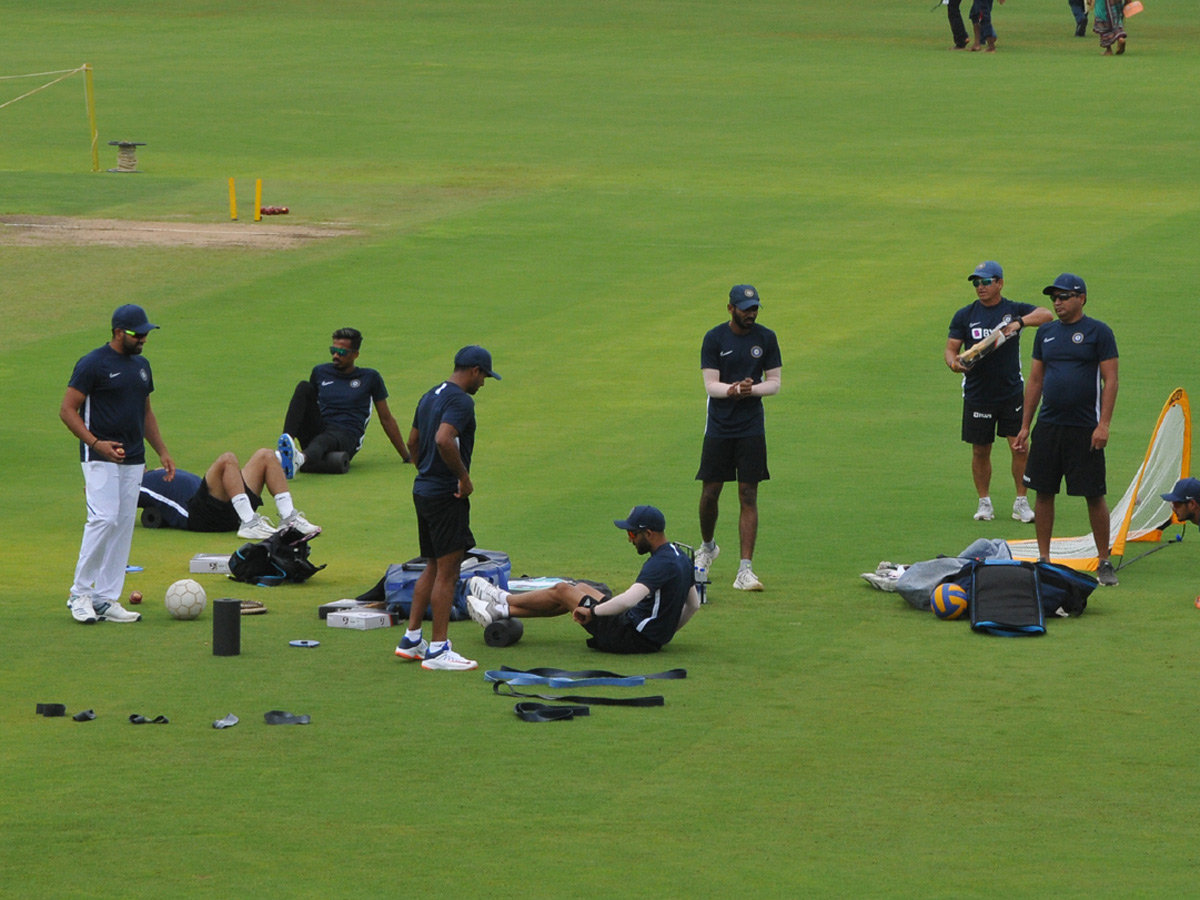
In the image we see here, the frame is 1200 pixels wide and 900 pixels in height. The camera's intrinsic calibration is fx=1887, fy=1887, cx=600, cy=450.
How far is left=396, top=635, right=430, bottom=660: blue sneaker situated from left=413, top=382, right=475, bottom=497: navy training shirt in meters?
1.08

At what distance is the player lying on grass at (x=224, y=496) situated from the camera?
57.5ft

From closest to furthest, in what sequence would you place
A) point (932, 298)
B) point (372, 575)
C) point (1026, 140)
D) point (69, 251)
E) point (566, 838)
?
point (566, 838), point (372, 575), point (932, 298), point (69, 251), point (1026, 140)

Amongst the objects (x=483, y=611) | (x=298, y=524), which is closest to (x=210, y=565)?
(x=298, y=524)

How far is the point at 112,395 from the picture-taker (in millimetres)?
14398

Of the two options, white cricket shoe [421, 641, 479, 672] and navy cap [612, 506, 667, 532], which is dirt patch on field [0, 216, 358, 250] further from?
white cricket shoe [421, 641, 479, 672]

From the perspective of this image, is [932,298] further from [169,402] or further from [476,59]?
[476,59]

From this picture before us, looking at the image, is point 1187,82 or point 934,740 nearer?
point 934,740

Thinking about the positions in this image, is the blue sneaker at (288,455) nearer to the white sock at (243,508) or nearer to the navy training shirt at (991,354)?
the white sock at (243,508)

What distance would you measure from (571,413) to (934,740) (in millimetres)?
12542

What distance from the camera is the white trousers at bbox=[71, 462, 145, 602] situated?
47.2ft

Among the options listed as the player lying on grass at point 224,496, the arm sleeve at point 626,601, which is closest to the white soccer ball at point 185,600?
the player lying on grass at point 224,496

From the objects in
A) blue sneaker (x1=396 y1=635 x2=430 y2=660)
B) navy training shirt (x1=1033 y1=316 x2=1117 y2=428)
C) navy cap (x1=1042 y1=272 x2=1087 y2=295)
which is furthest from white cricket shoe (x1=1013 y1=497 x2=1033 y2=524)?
blue sneaker (x1=396 y1=635 x2=430 y2=660)

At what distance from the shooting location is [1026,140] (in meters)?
44.2

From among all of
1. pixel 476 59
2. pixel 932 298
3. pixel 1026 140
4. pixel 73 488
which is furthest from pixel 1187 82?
pixel 73 488
